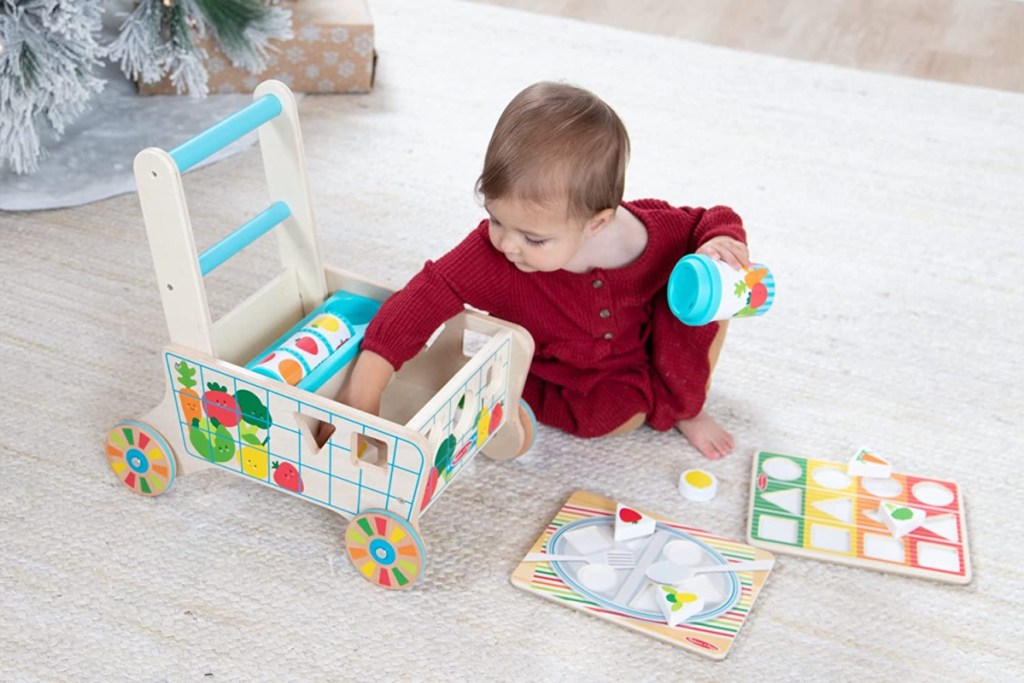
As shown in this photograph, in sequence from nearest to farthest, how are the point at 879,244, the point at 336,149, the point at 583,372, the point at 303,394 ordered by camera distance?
the point at 303,394
the point at 583,372
the point at 879,244
the point at 336,149

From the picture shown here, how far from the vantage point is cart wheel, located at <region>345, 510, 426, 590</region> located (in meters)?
1.02

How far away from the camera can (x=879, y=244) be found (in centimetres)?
165

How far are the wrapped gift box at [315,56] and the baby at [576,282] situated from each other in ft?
2.69

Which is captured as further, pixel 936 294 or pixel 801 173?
pixel 801 173

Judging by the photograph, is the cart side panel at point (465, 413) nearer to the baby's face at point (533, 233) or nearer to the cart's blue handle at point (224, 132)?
the baby's face at point (533, 233)

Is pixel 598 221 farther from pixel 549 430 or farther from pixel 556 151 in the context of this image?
pixel 549 430

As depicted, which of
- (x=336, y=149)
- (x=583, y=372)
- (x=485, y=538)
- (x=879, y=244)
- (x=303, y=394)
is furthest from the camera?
(x=336, y=149)

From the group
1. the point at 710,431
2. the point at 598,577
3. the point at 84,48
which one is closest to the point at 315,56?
the point at 84,48

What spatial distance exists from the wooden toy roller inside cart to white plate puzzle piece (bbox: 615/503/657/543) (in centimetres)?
14

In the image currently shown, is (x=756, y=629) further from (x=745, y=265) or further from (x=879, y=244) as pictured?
(x=879, y=244)

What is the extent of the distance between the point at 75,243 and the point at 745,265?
2.99 feet

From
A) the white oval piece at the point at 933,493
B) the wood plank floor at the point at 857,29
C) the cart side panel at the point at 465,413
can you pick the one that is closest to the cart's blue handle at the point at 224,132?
the cart side panel at the point at 465,413

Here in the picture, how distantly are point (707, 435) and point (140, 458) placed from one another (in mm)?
611

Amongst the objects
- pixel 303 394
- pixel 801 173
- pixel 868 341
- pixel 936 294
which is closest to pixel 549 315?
pixel 303 394
